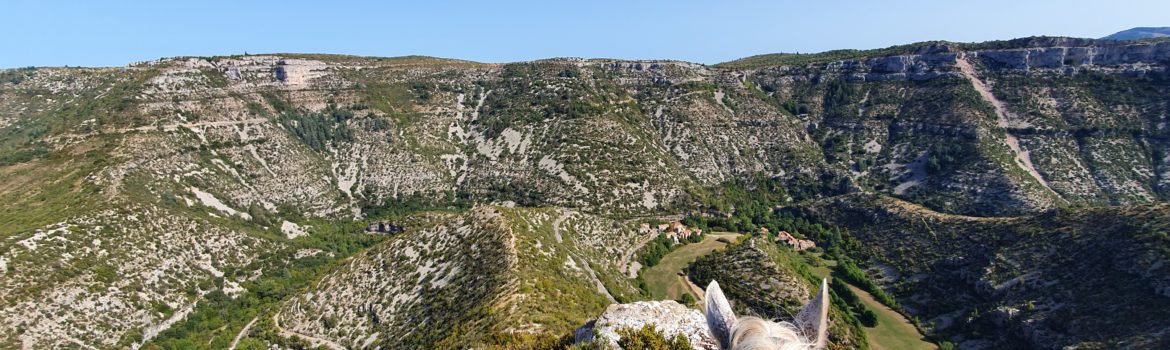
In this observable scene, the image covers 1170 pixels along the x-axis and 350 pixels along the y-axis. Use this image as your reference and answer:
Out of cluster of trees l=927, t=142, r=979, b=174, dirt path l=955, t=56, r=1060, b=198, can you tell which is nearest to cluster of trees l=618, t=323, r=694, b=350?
cluster of trees l=927, t=142, r=979, b=174

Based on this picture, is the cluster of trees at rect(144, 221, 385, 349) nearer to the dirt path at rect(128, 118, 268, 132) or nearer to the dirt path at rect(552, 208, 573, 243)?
the dirt path at rect(552, 208, 573, 243)

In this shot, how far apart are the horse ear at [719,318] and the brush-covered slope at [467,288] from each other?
27.4 m

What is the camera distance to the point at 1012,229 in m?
65.2

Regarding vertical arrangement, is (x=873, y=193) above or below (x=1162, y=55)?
below

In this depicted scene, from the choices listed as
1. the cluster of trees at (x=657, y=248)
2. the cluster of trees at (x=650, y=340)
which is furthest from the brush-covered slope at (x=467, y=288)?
the cluster of trees at (x=650, y=340)

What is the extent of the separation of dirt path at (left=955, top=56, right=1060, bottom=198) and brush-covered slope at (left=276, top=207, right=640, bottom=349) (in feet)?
265

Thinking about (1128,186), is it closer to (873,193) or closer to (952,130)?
(952,130)

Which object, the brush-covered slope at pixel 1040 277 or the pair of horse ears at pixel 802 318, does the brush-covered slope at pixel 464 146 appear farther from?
the pair of horse ears at pixel 802 318

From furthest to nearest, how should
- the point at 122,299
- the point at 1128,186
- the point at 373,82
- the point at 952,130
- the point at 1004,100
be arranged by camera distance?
the point at 373,82, the point at 1004,100, the point at 952,130, the point at 1128,186, the point at 122,299

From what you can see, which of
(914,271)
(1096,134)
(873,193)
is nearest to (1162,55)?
(1096,134)

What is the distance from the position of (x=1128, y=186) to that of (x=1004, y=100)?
1148 inches

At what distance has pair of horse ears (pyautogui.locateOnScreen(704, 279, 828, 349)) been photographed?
5.13 metres

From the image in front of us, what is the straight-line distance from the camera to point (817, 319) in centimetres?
518

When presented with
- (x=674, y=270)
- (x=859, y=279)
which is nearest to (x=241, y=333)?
(x=674, y=270)
